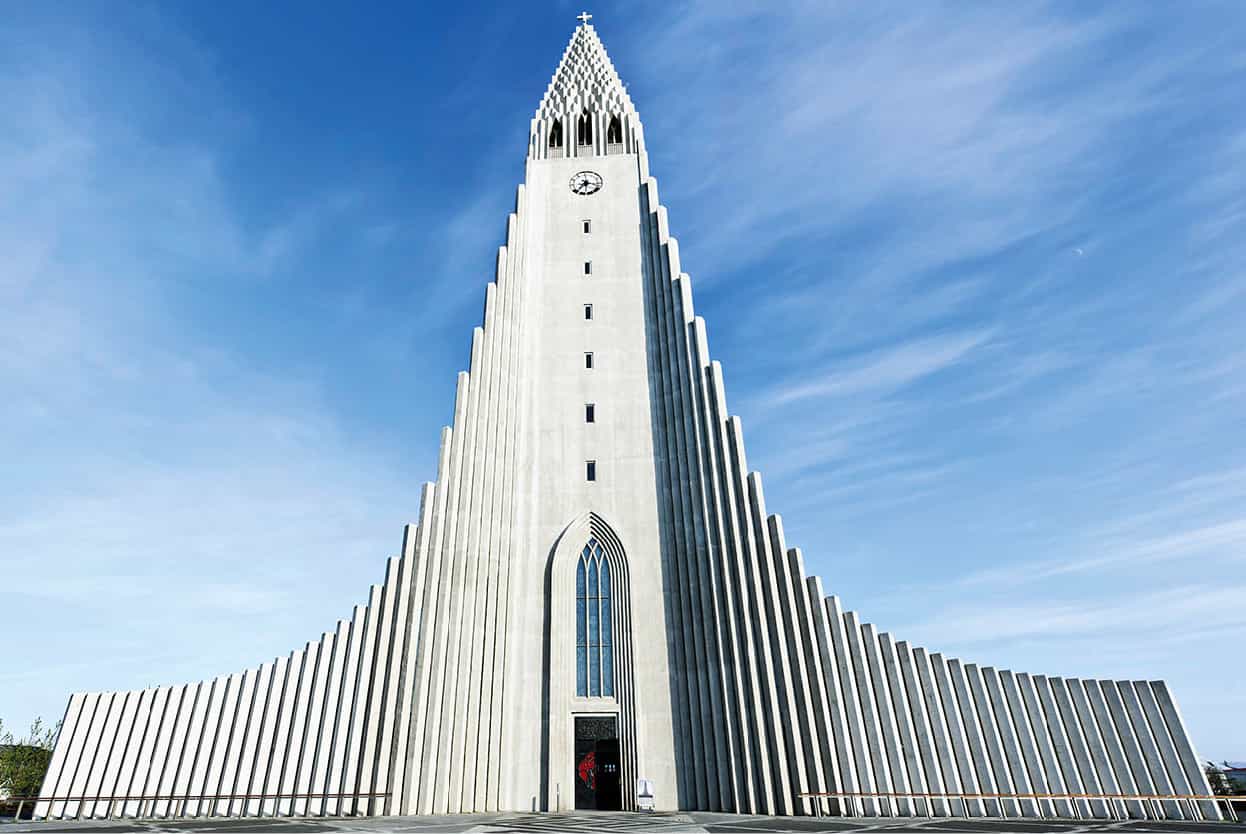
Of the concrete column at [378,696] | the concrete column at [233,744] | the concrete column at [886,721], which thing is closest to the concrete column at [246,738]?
the concrete column at [233,744]

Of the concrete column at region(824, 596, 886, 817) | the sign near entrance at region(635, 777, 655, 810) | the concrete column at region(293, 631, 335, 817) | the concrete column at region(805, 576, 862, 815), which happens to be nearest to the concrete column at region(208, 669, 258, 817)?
the concrete column at region(293, 631, 335, 817)

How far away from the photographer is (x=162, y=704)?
75.3 feet

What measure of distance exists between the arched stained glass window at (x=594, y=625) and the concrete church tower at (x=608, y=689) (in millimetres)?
79

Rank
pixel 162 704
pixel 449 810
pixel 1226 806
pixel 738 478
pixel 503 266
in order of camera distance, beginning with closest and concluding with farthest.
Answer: pixel 1226 806 → pixel 449 810 → pixel 162 704 → pixel 738 478 → pixel 503 266

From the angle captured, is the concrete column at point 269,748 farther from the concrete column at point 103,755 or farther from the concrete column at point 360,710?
the concrete column at point 103,755

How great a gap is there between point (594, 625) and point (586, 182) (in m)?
21.8

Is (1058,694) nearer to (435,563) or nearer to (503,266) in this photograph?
(435,563)

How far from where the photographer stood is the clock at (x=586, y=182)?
34188 mm

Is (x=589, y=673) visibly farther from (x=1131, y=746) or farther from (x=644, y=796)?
(x=1131, y=746)

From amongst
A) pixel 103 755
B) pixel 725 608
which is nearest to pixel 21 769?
pixel 103 755

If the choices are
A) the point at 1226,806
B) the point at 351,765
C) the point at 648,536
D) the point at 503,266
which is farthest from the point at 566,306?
the point at 1226,806

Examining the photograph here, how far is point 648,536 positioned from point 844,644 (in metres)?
7.96

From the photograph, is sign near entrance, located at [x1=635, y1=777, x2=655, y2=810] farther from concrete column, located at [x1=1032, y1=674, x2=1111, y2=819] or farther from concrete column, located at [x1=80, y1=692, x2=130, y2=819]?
concrete column, located at [x1=80, y1=692, x2=130, y2=819]

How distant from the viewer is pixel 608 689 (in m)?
24.0
